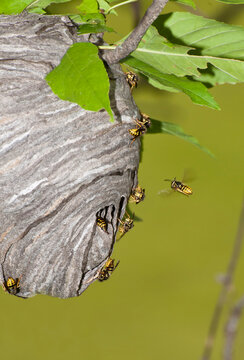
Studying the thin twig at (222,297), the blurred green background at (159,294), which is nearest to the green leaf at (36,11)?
the blurred green background at (159,294)

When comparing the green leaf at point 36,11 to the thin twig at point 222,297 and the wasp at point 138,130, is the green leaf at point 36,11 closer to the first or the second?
the wasp at point 138,130

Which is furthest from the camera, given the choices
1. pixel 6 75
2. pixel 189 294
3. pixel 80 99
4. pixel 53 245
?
pixel 189 294

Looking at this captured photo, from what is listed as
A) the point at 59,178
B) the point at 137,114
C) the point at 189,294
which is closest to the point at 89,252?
the point at 59,178


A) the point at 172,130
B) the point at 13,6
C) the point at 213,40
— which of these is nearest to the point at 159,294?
the point at 172,130

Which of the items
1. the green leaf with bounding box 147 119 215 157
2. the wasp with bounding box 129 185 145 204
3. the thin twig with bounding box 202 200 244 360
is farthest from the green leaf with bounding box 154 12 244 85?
the thin twig with bounding box 202 200 244 360

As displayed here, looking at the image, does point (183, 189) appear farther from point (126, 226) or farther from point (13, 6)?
point (13, 6)

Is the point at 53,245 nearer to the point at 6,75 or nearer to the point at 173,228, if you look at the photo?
the point at 6,75
